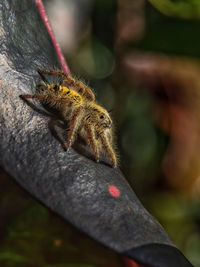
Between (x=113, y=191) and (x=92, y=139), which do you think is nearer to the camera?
(x=113, y=191)

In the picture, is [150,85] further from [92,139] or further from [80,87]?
[92,139]

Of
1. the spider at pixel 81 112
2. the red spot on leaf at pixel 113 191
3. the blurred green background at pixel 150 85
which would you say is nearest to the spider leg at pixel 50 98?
the spider at pixel 81 112

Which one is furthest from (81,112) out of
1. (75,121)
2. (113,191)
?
(113,191)

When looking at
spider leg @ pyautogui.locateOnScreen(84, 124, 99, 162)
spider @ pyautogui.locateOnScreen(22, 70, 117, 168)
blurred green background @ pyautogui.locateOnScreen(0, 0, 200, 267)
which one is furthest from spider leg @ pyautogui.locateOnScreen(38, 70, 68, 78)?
blurred green background @ pyautogui.locateOnScreen(0, 0, 200, 267)

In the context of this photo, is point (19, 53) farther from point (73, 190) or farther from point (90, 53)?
point (90, 53)

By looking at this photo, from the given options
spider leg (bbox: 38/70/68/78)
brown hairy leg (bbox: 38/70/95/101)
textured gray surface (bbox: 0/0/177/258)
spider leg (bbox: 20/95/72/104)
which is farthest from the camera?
brown hairy leg (bbox: 38/70/95/101)

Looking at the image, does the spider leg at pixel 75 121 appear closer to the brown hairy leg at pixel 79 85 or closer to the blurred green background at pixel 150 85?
the brown hairy leg at pixel 79 85

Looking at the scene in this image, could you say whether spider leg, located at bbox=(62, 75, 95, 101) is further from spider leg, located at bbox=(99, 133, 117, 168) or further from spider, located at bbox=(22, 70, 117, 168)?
spider leg, located at bbox=(99, 133, 117, 168)
